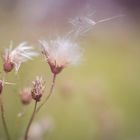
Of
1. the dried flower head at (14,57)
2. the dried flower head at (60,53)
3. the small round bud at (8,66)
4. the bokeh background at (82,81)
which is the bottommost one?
the small round bud at (8,66)

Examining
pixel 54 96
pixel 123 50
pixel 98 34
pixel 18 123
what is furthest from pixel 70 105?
pixel 98 34

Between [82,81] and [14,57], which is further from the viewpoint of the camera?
[82,81]

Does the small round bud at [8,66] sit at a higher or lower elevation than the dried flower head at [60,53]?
lower

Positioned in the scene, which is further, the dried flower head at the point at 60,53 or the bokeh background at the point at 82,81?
the bokeh background at the point at 82,81

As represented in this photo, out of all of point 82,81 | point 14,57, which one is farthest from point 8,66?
point 82,81

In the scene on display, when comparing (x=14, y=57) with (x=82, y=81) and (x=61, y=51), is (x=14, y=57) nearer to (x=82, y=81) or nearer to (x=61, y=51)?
(x=61, y=51)
